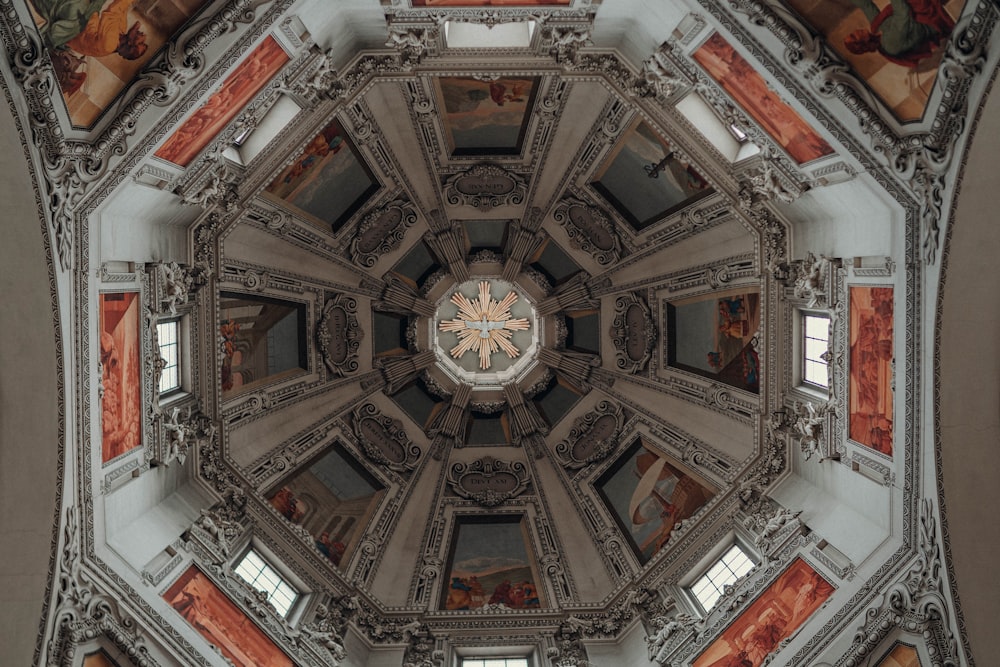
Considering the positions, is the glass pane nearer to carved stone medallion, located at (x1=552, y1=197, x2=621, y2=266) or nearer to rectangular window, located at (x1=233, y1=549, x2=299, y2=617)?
carved stone medallion, located at (x1=552, y1=197, x2=621, y2=266)

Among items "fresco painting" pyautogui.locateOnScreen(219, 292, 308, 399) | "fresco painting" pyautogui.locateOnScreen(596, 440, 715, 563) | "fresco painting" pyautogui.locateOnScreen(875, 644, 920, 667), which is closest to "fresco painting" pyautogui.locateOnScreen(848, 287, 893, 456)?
"fresco painting" pyautogui.locateOnScreen(875, 644, 920, 667)

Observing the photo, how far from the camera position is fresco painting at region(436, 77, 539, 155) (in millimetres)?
18969

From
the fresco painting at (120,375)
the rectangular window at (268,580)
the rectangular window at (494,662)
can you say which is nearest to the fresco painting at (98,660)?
the fresco painting at (120,375)

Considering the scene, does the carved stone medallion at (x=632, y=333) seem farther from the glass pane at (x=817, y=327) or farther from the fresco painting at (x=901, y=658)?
the fresco painting at (x=901, y=658)

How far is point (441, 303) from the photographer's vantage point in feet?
82.8

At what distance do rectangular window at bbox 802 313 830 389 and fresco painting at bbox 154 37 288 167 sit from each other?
11404 millimetres

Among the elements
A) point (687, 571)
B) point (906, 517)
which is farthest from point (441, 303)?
point (906, 517)

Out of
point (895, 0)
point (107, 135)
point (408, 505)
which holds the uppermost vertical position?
point (895, 0)

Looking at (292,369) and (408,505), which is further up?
(292,369)

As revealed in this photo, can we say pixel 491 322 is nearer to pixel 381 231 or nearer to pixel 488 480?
pixel 381 231

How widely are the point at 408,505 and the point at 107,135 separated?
13200 millimetres

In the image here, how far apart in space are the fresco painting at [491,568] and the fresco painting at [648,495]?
102 inches

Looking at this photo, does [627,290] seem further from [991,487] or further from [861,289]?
[991,487]

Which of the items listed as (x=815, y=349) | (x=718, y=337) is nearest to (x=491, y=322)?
(x=718, y=337)
